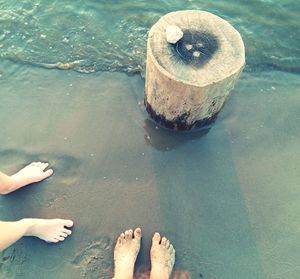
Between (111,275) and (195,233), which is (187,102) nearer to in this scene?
(195,233)

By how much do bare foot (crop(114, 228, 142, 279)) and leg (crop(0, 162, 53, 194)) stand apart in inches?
37.0

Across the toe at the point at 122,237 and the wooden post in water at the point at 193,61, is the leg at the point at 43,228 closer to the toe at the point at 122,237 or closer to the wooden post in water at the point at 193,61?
the toe at the point at 122,237

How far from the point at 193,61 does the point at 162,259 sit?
1.61 metres

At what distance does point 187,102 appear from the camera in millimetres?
2844

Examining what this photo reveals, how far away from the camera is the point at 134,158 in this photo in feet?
11.0

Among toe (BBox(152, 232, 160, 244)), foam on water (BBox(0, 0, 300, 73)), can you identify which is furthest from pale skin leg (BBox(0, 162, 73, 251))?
foam on water (BBox(0, 0, 300, 73))

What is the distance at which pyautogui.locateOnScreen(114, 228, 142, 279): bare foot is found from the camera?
281 centimetres

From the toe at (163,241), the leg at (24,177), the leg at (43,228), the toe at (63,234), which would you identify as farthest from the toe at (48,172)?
the toe at (163,241)

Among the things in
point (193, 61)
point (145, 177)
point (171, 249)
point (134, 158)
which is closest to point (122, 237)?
point (171, 249)

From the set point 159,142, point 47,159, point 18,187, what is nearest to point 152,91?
point 159,142

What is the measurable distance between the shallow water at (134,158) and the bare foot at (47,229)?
0.09 metres

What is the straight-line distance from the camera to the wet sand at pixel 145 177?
2.96 metres

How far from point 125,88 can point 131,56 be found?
1.66ft

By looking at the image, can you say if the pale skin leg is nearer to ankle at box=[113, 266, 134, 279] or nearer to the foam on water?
ankle at box=[113, 266, 134, 279]
